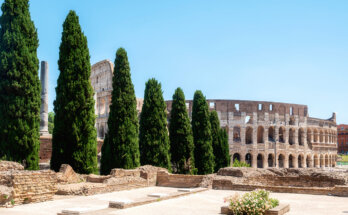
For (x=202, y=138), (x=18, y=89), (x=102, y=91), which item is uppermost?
(x=102, y=91)

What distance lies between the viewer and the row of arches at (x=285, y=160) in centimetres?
4966

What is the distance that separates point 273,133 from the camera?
51.8 metres

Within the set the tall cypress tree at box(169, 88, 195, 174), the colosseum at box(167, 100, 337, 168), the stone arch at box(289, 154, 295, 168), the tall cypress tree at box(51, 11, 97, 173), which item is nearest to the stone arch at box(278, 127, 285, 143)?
the colosseum at box(167, 100, 337, 168)

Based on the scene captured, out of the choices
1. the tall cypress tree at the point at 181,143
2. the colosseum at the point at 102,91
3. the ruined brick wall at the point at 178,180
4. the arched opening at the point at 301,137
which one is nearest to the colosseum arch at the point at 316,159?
the arched opening at the point at 301,137

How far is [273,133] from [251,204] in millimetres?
45158

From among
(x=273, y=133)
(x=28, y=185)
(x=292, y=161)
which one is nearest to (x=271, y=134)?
(x=273, y=133)

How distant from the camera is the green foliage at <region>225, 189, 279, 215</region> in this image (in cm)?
827

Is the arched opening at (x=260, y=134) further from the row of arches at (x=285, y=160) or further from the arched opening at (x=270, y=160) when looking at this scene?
the arched opening at (x=270, y=160)

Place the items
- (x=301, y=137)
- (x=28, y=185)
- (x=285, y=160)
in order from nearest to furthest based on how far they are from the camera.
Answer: (x=28, y=185), (x=285, y=160), (x=301, y=137)

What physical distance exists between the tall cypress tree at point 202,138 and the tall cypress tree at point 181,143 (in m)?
1.89

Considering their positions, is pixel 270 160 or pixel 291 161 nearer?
pixel 270 160

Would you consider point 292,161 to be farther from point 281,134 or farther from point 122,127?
point 122,127

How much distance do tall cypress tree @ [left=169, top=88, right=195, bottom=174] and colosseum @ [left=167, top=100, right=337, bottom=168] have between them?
69.3 feet

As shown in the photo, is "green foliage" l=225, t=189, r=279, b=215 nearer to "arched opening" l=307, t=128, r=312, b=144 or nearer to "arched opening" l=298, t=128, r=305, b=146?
"arched opening" l=298, t=128, r=305, b=146
